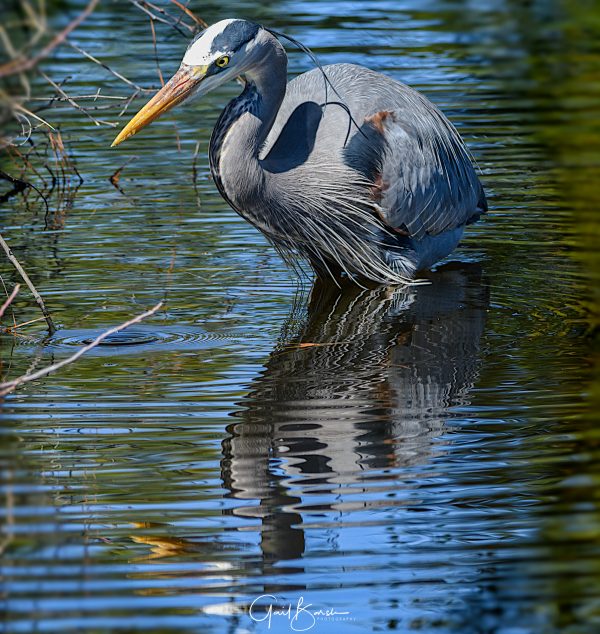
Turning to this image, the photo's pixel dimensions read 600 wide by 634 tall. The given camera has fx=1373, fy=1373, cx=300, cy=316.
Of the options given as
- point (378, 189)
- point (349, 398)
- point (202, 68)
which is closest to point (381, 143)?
point (378, 189)

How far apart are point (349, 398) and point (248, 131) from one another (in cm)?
168

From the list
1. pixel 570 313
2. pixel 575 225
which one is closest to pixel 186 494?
pixel 570 313

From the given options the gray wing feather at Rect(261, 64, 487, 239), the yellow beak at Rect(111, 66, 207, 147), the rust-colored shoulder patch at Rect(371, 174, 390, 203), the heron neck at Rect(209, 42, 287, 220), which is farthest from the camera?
the rust-colored shoulder patch at Rect(371, 174, 390, 203)

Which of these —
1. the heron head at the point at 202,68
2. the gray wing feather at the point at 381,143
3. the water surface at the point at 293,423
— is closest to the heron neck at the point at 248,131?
the heron head at the point at 202,68

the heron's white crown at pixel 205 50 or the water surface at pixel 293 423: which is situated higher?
the heron's white crown at pixel 205 50

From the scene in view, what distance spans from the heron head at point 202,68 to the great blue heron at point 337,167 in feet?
0.07

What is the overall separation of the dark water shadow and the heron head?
48.5 inches

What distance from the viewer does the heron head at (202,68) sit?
20.7ft

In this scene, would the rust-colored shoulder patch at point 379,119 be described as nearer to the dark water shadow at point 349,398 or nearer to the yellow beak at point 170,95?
the dark water shadow at point 349,398

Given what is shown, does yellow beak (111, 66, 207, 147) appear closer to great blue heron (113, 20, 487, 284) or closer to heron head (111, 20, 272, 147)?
heron head (111, 20, 272, 147)

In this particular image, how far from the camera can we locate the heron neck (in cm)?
662

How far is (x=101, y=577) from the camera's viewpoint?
3967 mm

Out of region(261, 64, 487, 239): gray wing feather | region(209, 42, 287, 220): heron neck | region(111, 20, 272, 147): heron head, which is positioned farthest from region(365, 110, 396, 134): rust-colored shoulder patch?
region(111, 20, 272, 147): heron head

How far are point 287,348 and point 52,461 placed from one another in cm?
170
